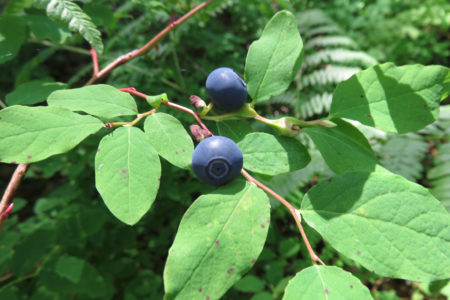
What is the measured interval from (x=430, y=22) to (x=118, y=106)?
3.54 m

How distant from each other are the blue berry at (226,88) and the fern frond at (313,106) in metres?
1.38

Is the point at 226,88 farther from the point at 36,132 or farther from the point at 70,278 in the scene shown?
the point at 70,278

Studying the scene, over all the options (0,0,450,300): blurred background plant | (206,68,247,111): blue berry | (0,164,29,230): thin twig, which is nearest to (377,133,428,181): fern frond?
(0,0,450,300): blurred background plant

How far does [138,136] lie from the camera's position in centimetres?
69

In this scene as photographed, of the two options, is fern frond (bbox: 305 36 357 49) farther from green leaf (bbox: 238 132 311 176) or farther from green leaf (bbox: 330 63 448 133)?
green leaf (bbox: 238 132 311 176)

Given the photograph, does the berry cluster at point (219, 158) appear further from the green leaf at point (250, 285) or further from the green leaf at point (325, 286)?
the green leaf at point (250, 285)

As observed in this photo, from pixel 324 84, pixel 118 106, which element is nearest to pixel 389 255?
pixel 118 106

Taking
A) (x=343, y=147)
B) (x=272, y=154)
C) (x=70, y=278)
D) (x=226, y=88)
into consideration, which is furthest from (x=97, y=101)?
(x=70, y=278)

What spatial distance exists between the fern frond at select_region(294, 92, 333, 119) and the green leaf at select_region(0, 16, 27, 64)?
161 cm

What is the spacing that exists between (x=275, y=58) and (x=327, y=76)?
1.53 meters

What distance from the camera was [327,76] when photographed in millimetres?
2152

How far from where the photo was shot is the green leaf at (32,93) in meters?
0.92

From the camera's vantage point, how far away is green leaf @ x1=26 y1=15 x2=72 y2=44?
1172mm

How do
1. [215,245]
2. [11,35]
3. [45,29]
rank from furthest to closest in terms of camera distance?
[45,29]
[11,35]
[215,245]
